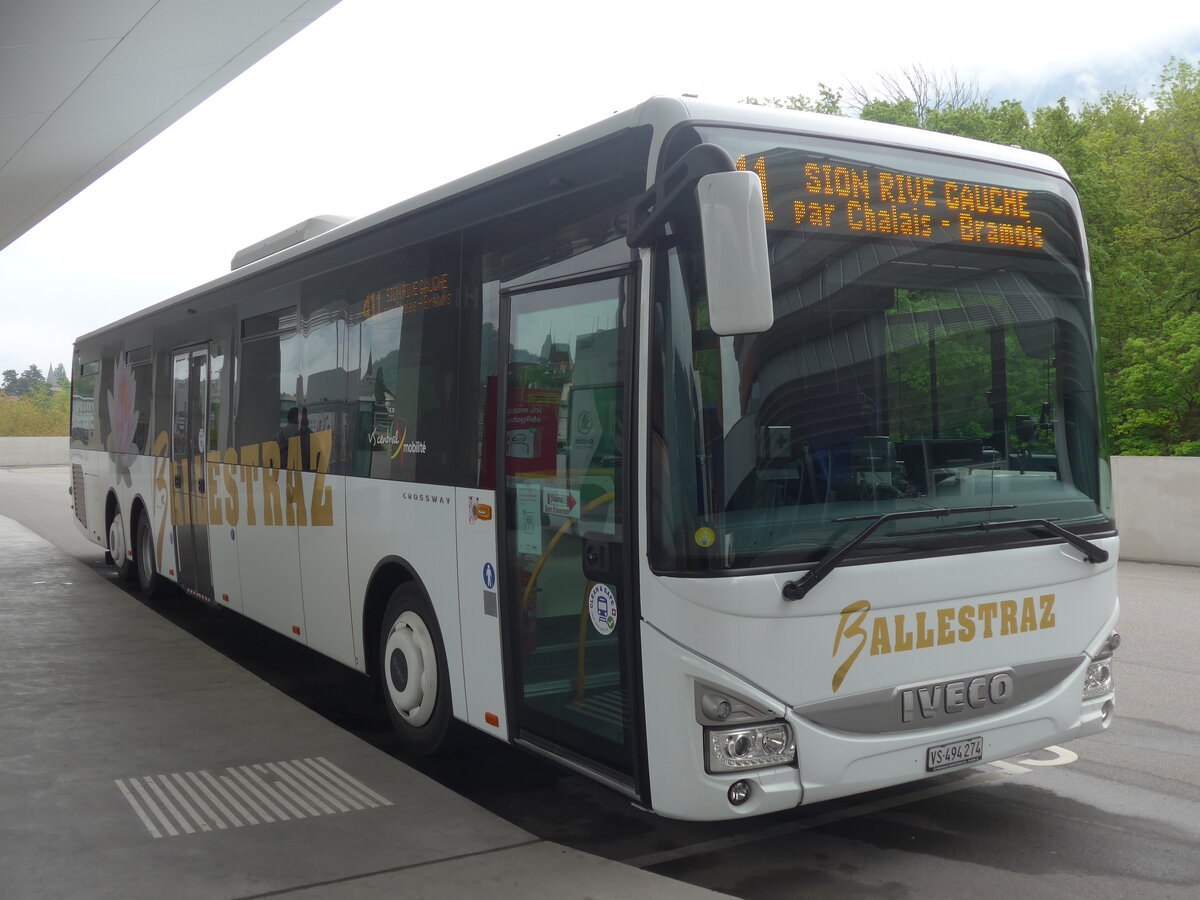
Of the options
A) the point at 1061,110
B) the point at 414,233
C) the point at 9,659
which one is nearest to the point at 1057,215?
the point at 414,233

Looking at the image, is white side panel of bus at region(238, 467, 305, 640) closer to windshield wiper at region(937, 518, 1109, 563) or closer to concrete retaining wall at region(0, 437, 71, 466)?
windshield wiper at region(937, 518, 1109, 563)

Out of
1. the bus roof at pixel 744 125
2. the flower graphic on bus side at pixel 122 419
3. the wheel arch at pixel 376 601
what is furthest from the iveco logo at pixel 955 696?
the flower graphic on bus side at pixel 122 419

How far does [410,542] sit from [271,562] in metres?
2.59

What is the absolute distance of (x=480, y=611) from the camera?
5426 millimetres

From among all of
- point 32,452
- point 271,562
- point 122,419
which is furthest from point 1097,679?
point 32,452

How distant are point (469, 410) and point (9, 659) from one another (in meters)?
Result: 5.85

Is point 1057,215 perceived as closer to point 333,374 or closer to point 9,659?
point 333,374

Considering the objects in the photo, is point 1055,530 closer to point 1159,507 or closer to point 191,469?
point 191,469

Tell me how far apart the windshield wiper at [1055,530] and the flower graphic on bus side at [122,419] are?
10104 millimetres

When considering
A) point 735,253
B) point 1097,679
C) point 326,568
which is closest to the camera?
point 735,253

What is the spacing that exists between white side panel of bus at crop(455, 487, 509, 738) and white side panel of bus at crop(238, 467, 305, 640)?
2605 millimetres

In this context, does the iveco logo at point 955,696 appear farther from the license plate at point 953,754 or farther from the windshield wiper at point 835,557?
the windshield wiper at point 835,557

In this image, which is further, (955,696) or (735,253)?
(955,696)

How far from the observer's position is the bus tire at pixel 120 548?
13352mm
